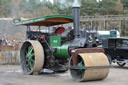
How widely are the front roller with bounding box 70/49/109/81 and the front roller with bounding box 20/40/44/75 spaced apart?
4.57ft

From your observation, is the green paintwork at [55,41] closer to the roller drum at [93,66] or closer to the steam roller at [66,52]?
the steam roller at [66,52]

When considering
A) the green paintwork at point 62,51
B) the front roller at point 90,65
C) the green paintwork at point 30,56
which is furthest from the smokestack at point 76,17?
the green paintwork at point 30,56

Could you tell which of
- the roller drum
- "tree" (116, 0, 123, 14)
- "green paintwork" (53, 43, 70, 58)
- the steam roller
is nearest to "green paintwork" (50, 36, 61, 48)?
the steam roller

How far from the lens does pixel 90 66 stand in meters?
7.84

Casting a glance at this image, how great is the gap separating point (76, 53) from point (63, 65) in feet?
5.87

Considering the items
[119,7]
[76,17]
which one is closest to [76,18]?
[76,17]

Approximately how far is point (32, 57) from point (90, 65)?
2.80 meters

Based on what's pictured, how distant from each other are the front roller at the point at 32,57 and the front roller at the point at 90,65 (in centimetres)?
139

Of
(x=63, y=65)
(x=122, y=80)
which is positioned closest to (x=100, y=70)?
(x=122, y=80)

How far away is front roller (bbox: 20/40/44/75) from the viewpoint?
9.47 meters

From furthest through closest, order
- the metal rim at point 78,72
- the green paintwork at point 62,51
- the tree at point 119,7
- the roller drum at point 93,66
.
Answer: the tree at point 119,7 < the green paintwork at point 62,51 < the metal rim at point 78,72 < the roller drum at point 93,66

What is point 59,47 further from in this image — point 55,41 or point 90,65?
point 90,65

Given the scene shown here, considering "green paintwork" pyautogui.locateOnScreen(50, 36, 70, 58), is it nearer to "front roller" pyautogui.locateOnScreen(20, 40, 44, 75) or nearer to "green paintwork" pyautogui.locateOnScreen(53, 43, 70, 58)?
"green paintwork" pyautogui.locateOnScreen(53, 43, 70, 58)

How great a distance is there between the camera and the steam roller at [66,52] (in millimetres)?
8031
